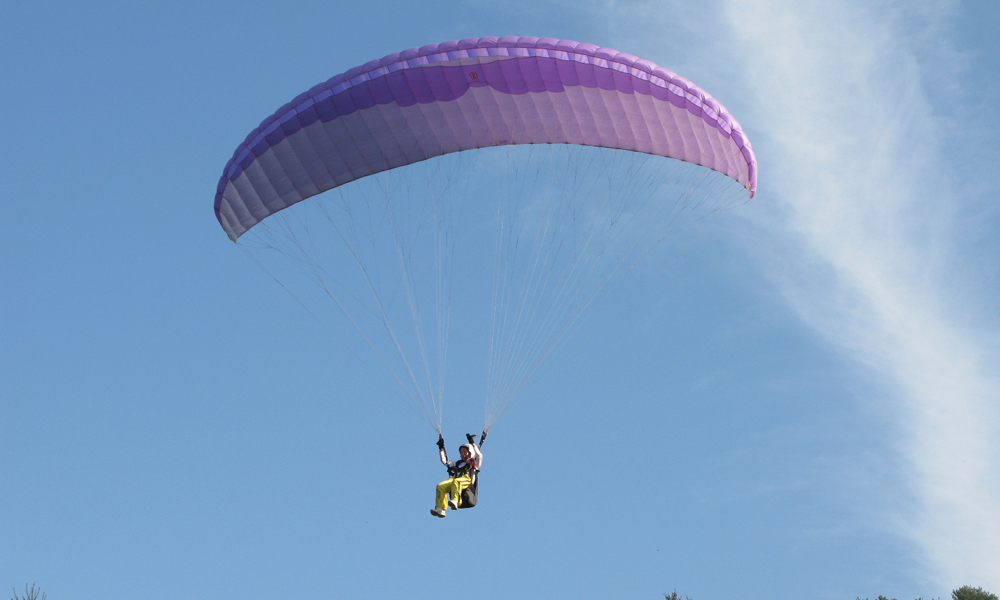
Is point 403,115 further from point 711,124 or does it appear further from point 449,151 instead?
point 711,124

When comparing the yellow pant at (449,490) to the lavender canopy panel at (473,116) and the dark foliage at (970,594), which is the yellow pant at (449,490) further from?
the dark foliage at (970,594)

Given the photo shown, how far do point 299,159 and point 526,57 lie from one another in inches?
162

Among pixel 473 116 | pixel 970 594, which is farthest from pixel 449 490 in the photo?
pixel 970 594

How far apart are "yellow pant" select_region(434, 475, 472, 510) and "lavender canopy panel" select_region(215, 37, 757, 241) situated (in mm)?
5380

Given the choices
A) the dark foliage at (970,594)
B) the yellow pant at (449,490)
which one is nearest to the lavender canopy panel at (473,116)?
the yellow pant at (449,490)

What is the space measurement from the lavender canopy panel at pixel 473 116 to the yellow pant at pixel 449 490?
538 centimetres

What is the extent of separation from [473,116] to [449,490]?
5.95m

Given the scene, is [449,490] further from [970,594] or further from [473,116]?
Answer: [970,594]

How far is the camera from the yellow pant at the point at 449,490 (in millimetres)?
16016

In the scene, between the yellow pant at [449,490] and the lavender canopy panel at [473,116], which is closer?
the yellow pant at [449,490]

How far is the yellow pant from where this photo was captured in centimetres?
1602

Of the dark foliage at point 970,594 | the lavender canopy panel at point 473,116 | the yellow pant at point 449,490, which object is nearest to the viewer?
the yellow pant at point 449,490

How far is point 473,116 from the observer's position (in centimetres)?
1750

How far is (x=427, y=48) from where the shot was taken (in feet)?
55.2
